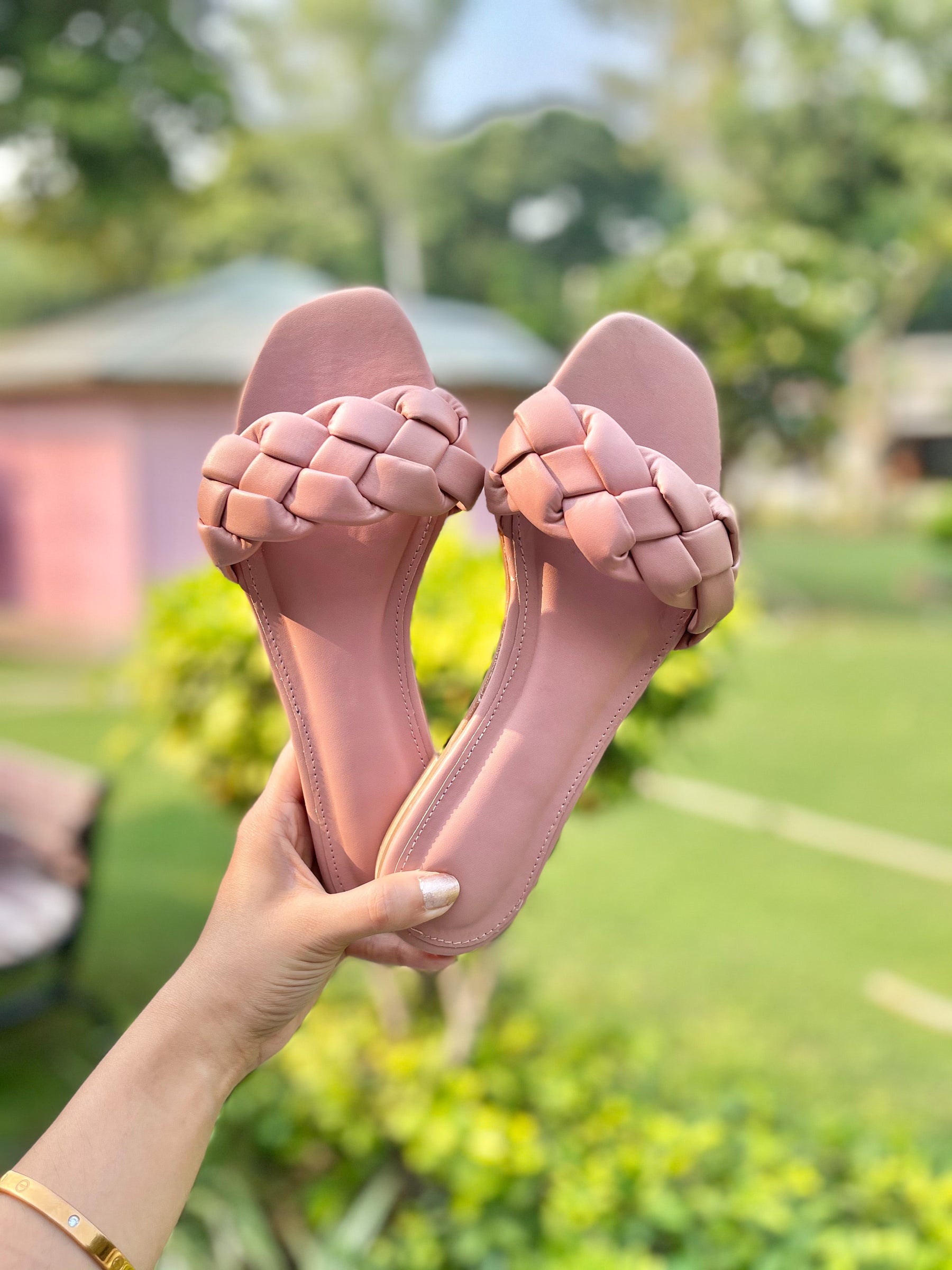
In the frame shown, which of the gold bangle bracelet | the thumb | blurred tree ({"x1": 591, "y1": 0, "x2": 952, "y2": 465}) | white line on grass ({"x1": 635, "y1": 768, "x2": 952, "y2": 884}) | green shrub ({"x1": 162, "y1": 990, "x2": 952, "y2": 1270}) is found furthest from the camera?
blurred tree ({"x1": 591, "y1": 0, "x2": 952, "y2": 465})

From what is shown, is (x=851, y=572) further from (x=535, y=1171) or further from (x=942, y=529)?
(x=535, y=1171)

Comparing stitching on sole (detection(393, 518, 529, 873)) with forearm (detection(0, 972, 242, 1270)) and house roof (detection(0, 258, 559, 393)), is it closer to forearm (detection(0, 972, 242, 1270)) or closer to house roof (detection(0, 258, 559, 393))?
forearm (detection(0, 972, 242, 1270))

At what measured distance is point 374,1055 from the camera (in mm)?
2271

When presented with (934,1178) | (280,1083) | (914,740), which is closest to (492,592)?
(280,1083)

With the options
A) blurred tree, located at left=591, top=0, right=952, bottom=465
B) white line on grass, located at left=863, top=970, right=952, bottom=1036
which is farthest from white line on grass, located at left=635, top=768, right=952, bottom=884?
blurred tree, located at left=591, top=0, right=952, bottom=465

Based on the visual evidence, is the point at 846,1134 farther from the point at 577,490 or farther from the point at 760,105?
the point at 760,105

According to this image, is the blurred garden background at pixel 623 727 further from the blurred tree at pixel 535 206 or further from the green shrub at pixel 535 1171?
the blurred tree at pixel 535 206

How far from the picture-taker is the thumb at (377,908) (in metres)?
0.92

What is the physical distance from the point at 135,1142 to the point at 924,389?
92.0 feet

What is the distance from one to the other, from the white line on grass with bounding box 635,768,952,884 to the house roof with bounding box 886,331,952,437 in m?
21.9

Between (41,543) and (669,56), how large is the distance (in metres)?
16.8

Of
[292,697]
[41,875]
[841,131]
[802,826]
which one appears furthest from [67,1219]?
[841,131]

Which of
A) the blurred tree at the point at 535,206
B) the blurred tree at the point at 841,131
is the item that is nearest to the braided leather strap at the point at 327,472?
the blurred tree at the point at 841,131

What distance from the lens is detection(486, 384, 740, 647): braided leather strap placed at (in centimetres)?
93
